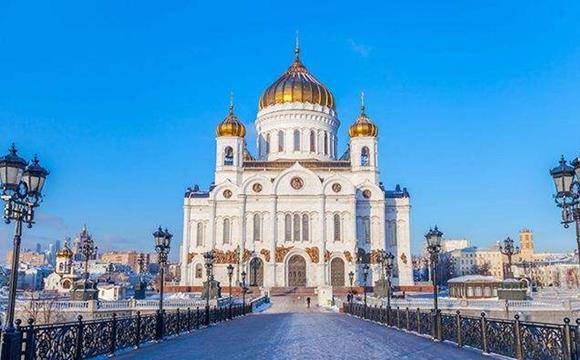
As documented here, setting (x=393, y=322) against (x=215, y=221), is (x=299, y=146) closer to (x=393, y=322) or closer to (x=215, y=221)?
(x=215, y=221)

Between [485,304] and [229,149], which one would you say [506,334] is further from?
[229,149]

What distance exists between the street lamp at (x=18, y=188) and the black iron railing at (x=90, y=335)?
1071mm

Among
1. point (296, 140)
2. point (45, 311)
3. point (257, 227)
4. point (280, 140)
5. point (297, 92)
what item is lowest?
point (45, 311)

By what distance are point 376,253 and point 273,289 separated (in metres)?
10.8

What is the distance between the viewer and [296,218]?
5462cm

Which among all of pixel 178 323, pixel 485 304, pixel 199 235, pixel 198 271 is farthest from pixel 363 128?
pixel 178 323

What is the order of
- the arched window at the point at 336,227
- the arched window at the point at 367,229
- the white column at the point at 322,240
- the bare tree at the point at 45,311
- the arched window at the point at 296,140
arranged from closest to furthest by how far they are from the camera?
the bare tree at the point at 45,311, the white column at the point at 322,240, the arched window at the point at 336,227, the arched window at the point at 367,229, the arched window at the point at 296,140

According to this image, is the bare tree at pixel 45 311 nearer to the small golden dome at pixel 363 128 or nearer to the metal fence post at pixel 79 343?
the metal fence post at pixel 79 343

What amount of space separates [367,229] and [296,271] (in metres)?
8.20

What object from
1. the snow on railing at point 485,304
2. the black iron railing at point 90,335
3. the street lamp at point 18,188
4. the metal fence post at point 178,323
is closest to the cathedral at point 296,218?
the snow on railing at point 485,304

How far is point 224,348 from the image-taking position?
13.2m

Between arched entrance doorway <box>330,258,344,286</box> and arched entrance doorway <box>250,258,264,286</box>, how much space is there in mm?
6665

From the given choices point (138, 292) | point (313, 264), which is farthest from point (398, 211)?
point (138, 292)

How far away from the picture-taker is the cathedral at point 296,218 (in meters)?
52.9
